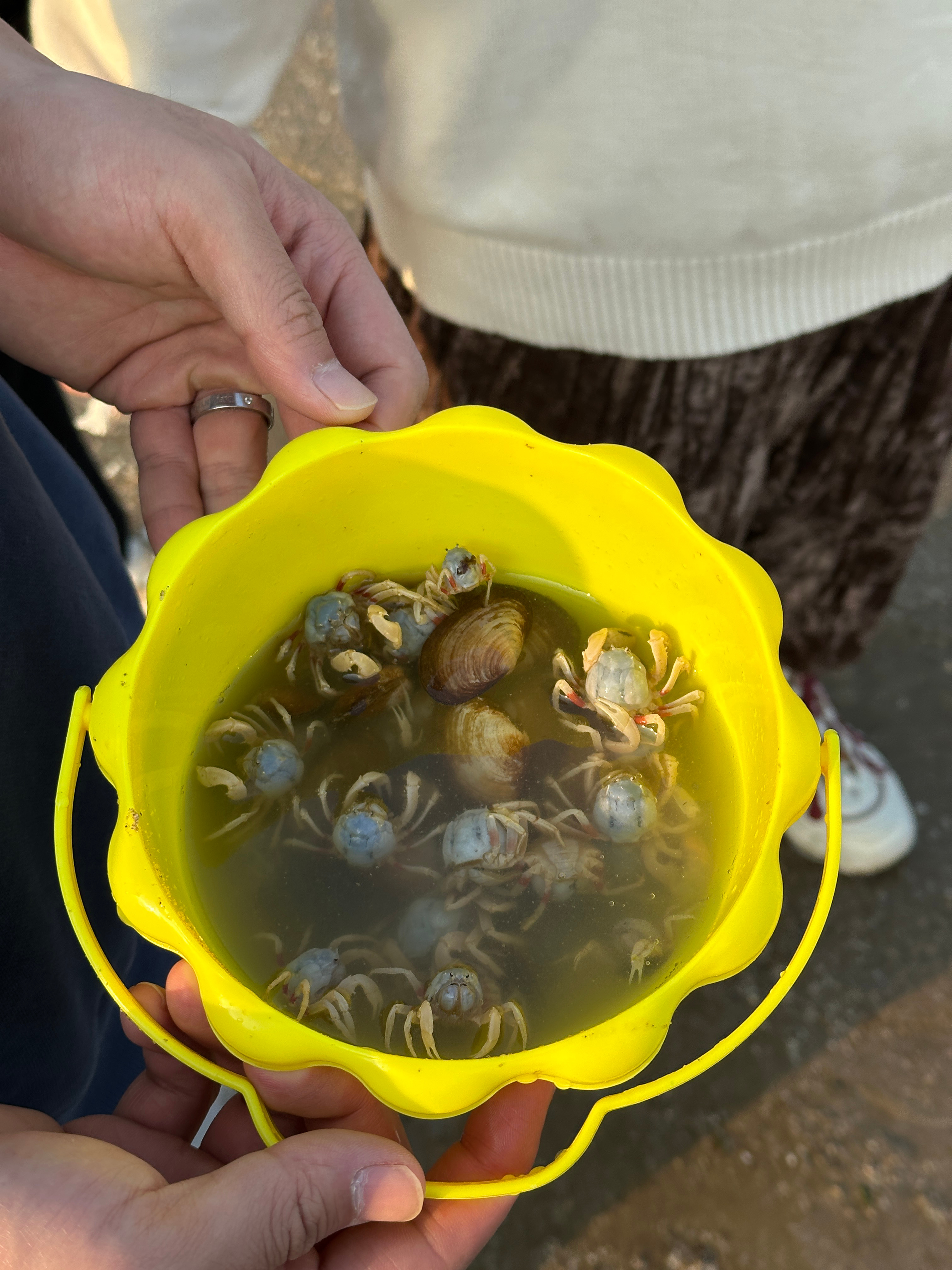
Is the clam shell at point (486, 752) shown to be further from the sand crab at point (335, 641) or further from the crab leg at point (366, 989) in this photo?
the crab leg at point (366, 989)

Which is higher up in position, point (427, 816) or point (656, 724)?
point (656, 724)

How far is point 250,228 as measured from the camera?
1.00m

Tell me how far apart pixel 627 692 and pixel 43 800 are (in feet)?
2.18

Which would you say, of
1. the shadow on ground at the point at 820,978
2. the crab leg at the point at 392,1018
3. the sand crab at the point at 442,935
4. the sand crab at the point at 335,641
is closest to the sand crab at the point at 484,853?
the sand crab at the point at 442,935

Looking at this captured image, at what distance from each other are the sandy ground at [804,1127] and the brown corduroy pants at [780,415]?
720 millimetres

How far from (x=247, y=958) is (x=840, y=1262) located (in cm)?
136

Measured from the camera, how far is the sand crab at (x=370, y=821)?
970mm

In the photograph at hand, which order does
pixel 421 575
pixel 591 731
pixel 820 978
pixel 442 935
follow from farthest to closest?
pixel 820 978
pixel 421 575
pixel 591 731
pixel 442 935

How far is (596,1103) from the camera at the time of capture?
0.73 m

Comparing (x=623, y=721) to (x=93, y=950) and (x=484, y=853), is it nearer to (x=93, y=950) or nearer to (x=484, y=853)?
(x=484, y=853)

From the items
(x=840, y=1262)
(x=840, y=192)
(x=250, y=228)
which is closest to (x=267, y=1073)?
(x=250, y=228)

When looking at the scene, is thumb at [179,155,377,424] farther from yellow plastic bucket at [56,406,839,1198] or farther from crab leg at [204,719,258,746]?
crab leg at [204,719,258,746]

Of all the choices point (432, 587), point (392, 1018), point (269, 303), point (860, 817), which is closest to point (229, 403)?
point (269, 303)

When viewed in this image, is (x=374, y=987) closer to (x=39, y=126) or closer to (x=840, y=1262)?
(x=39, y=126)
